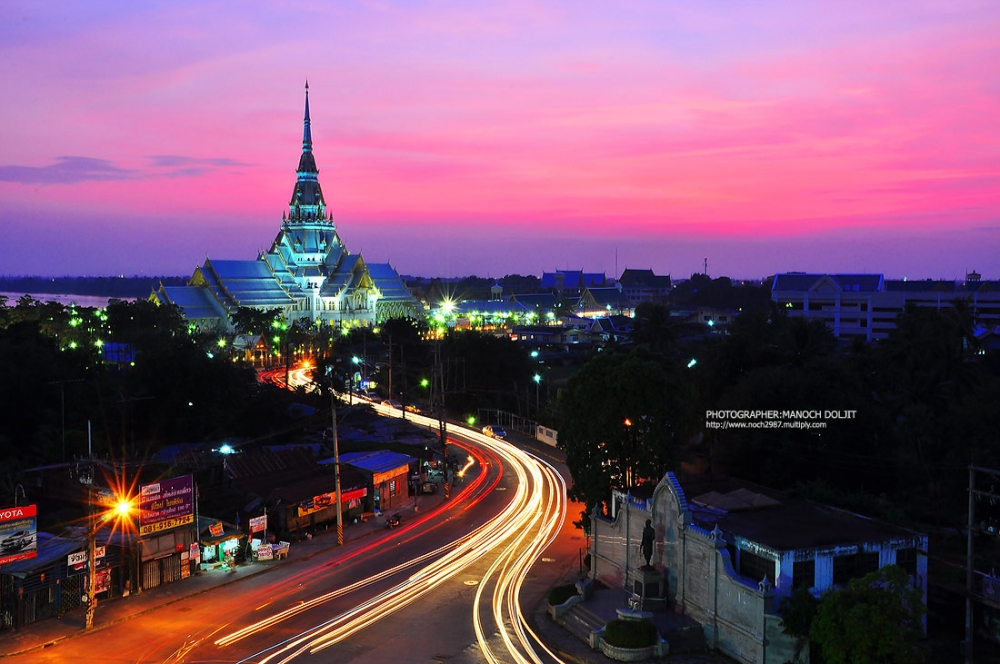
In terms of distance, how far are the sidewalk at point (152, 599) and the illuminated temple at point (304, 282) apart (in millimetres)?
72780

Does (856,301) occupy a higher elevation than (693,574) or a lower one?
higher

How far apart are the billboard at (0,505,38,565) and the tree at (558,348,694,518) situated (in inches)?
679

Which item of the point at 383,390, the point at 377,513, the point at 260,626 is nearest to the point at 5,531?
the point at 260,626

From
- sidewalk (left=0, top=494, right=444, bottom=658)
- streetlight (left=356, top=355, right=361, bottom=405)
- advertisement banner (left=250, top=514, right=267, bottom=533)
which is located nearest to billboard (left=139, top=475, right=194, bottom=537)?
sidewalk (left=0, top=494, right=444, bottom=658)

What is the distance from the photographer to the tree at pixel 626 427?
28828 millimetres

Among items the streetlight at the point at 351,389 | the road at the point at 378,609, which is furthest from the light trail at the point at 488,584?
the streetlight at the point at 351,389

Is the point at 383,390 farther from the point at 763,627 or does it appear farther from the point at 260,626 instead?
the point at 763,627

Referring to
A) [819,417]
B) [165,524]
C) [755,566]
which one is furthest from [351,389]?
[755,566]

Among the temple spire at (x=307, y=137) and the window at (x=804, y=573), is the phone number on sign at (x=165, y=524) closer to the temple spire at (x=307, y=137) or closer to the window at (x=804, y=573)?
the window at (x=804, y=573)

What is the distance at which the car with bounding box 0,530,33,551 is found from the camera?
23312 millimetres

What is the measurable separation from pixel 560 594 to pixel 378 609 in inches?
222

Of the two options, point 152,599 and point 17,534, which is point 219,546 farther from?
point 17,534

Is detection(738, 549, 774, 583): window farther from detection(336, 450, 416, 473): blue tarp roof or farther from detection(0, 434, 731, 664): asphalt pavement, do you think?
detection(336, 450, 416, 473): blue tarp roof

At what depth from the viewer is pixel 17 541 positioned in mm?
23531
